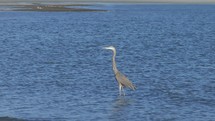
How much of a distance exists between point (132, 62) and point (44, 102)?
10.1m

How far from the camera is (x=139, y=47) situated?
3447 centimetres

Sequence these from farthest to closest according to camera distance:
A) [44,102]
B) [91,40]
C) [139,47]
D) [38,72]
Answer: [91,40] → [139,47] → [38,72] → [44,102]

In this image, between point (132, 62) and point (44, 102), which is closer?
point (44, 102)

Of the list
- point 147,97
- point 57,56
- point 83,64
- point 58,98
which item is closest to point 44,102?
point 58,98

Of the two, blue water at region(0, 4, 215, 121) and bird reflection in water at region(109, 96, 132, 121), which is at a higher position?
blue water at region(0, 4, 215, 121)

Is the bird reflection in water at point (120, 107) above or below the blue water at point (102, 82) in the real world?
below

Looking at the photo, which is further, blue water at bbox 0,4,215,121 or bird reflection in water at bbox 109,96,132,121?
blue water at bbox 0,4,215,121

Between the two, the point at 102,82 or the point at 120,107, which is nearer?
the point at 120,107

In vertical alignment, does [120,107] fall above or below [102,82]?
below

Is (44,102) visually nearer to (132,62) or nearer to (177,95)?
(177,95)

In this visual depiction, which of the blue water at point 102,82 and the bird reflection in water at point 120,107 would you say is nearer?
the bird reflection in water at point 120,107

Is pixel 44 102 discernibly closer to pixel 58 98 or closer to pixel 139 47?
pixel 58 98

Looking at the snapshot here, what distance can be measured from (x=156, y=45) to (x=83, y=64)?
1114 cm

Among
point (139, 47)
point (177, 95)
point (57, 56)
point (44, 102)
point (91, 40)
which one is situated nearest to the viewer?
point (44, 102)
